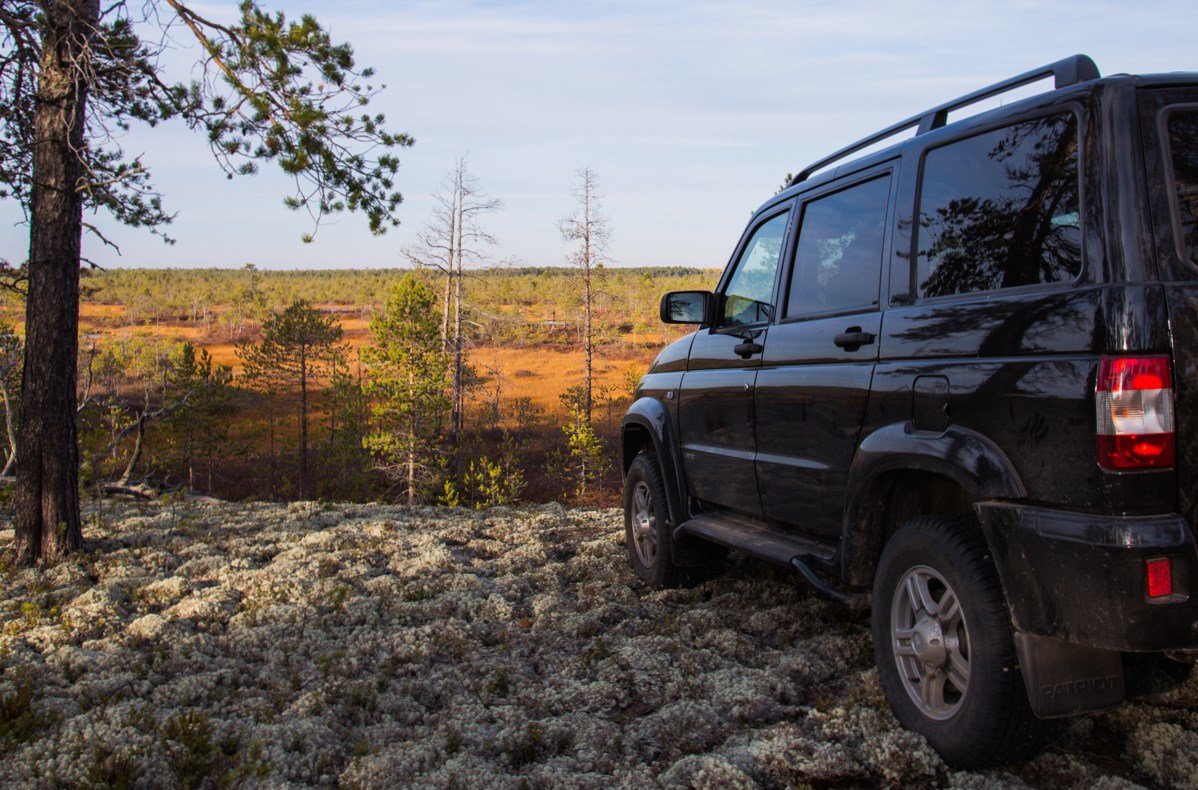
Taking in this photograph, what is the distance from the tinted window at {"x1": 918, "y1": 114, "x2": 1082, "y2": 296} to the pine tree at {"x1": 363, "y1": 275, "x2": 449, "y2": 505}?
20.5m

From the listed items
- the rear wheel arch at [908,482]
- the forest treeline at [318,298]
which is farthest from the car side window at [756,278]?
the forest treeline at [318,298]

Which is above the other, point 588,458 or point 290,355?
point 290,355

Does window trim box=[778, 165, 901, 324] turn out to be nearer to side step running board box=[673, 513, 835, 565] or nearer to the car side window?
the car side window

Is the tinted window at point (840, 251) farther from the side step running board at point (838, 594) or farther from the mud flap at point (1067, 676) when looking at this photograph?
the mud flap at point (1067, 676)

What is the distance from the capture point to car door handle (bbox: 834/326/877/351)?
3.56 metres

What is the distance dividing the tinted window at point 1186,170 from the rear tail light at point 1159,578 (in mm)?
949

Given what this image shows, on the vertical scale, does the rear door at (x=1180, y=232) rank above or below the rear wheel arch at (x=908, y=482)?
above

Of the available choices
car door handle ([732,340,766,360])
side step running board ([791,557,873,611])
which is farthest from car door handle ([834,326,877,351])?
side step running board ([791,557,873,611])

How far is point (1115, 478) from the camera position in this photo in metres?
2.45

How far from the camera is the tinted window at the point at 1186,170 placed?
8.46 ft

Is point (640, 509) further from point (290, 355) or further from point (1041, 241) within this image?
point (290, 355)

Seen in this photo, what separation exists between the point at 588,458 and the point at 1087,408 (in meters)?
24.8

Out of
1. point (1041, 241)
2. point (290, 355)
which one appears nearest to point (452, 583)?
point (1041, 241)

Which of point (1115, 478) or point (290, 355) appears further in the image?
point (290, 355)
